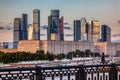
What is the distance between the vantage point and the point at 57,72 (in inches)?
263

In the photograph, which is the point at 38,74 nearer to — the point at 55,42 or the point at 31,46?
the point at 31,46

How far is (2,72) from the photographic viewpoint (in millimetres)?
6238

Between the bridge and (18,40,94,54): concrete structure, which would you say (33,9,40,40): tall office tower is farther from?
the bridge

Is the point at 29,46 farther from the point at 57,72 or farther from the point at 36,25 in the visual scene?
the point at 57,72

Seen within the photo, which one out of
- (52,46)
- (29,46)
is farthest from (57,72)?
(52,46)

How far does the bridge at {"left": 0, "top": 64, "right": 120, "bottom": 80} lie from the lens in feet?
19.7

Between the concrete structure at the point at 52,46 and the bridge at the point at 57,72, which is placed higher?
the bridge at the point at 57,72

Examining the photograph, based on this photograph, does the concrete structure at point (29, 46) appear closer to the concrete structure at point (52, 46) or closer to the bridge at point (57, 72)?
the concrete structure at point (52, 46)

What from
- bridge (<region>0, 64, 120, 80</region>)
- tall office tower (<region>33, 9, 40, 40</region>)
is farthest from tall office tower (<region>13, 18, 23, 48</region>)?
bridge (<region>0, 64, 120, 80</region>)

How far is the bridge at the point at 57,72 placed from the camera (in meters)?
6.02

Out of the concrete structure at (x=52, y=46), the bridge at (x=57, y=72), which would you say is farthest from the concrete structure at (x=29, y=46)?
the bridge at (x=57, y=72)

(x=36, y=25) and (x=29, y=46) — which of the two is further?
(x=36, y=25)

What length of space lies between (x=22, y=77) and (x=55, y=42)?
107 meters

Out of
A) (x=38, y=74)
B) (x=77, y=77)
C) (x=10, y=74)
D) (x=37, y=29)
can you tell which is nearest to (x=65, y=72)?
(x=77, y=77)
